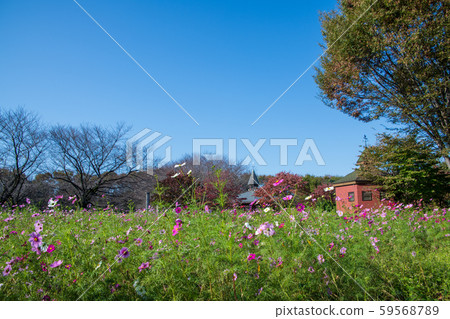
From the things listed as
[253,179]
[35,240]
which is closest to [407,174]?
[253,179]

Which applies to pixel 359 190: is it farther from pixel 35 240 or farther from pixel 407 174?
pixel 35 240

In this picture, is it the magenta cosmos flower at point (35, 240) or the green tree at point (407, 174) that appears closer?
the magenta cosmos flower at point (35, 240)

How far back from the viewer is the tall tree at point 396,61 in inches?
449

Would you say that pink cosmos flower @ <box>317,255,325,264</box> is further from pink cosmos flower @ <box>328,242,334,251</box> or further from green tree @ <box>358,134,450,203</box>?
green tree @ <box>358,134,450,203</box>

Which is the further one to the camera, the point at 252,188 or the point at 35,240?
the point at 252,188

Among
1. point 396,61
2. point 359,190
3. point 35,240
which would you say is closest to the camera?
point 35,240

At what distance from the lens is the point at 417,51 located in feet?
37.9

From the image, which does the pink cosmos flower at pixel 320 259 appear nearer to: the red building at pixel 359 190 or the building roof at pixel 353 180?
the red building at pixel 359 190

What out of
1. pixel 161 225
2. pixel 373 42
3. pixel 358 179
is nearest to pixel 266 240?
pixel 161 225

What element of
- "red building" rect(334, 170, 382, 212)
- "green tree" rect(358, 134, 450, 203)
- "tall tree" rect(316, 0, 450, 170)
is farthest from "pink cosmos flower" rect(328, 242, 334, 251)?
"red building" rect(334, 170, 382, 212)

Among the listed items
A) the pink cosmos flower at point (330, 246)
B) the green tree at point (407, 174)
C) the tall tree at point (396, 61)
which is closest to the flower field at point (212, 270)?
the pink cosmos flower at point (330, 246)

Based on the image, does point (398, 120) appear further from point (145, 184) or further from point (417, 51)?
point (145, 184)

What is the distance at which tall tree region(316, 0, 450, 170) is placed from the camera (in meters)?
11.4

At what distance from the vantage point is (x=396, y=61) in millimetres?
12562
